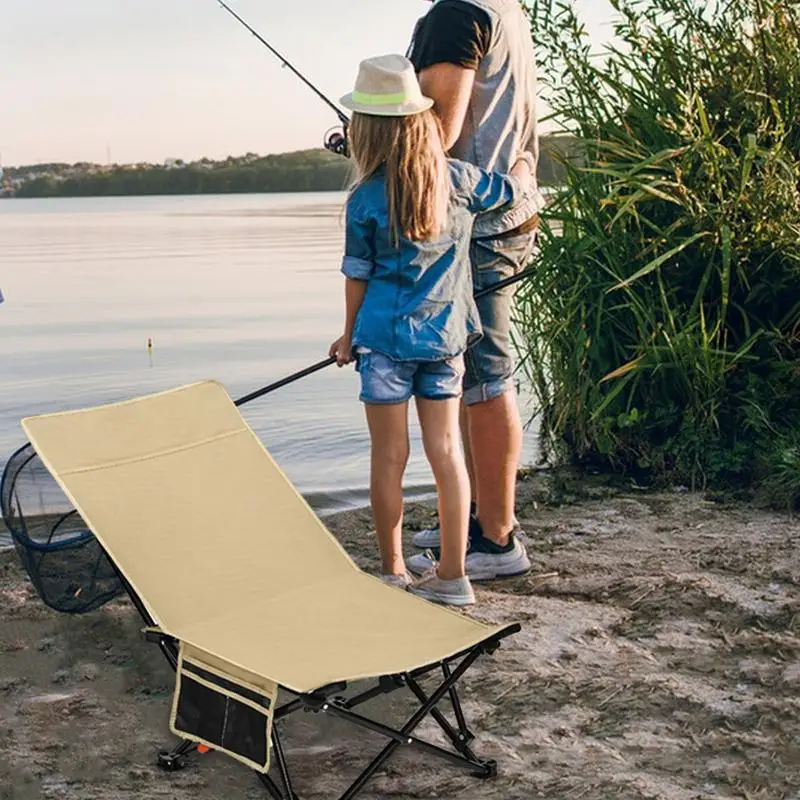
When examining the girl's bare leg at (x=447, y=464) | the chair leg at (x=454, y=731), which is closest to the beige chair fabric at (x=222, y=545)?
the chair leg at (x=454, y=731)

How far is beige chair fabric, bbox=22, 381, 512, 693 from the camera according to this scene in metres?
2.92

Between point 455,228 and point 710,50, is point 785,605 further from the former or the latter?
point 710,50

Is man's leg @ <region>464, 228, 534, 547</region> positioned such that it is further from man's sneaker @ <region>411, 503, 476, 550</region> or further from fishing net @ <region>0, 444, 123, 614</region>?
fishing net @ <region>0, 444, 123, 614</region>

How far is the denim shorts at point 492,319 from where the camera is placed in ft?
13.5

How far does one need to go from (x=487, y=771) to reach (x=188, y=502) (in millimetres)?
925

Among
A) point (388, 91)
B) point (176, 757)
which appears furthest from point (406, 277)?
point (176, 757)

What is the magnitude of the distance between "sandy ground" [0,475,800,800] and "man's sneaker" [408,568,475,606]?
0.22 ft

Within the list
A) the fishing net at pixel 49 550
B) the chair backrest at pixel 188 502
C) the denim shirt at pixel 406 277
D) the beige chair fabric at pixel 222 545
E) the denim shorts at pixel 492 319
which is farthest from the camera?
the denim shorts at pixel 492 319

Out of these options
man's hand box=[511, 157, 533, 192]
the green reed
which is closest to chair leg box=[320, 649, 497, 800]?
man's hand box=[511, 157, 533, 192]

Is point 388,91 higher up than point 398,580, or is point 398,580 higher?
point 388,91

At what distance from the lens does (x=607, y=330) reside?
5312mm

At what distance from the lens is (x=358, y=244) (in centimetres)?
372

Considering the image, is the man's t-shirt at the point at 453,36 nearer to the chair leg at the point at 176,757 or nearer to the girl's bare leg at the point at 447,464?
the girl's bare leg at the point at 447,464

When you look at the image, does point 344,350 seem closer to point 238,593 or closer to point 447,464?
point 447,464
